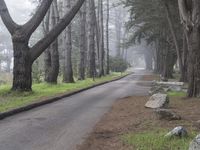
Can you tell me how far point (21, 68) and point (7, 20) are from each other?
262 centimetres

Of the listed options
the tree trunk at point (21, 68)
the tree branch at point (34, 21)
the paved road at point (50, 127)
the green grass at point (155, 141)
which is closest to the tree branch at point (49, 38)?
the tree trunk at point (21, 68)

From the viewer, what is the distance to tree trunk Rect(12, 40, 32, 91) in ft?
67.2

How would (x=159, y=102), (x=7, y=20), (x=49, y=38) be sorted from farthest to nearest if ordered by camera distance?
(x=49, y=38) < (x=7, y=20) < (x=159, y=102)

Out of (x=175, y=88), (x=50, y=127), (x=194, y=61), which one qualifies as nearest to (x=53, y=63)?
(x=175, y=88)

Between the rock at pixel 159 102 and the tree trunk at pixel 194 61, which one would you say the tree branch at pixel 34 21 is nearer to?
the tree trunk at pixel 194 61

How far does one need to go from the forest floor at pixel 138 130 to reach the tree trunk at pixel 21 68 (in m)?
6.73

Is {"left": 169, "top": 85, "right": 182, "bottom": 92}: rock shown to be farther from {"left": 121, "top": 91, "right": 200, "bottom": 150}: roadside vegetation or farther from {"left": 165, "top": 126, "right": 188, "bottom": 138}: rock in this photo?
{"left": 165, "top": 126, "right": 188, "bottom": 138}: rock

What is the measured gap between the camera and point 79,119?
1281 cm

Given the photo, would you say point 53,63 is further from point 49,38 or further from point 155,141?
point 155,141

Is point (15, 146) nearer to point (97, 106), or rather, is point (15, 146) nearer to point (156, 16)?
point (97, 106)

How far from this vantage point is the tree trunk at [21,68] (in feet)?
67.2

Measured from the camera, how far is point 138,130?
10.3m

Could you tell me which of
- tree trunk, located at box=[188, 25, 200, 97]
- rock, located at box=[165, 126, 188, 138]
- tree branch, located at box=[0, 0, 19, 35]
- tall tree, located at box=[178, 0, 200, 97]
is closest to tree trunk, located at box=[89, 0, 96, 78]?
tree branch, located at box=[0, 0, 19, 35]

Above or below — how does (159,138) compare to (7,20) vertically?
below
